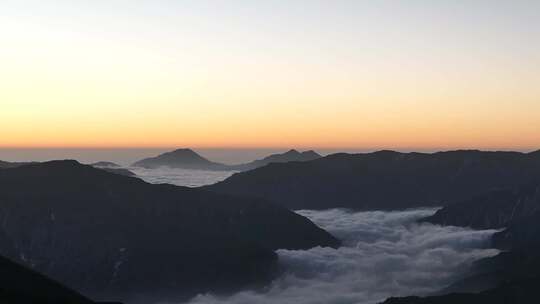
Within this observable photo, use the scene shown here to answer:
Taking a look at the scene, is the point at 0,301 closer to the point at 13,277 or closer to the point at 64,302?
the point at 64,302

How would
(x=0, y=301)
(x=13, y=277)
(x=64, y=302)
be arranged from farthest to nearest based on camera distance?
(x=13, y=277) → (x=64, y=302) → (x=0, y=301)

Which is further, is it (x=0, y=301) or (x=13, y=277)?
(x=13, y=277)

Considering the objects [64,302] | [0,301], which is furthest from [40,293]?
[0,301]

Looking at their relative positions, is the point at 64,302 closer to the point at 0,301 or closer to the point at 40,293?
the point at 40,293

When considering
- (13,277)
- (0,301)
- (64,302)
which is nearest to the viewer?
(0,301)

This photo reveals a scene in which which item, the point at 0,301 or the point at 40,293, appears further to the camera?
the point at 40,293

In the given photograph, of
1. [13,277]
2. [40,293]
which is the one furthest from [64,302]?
[13,277]
